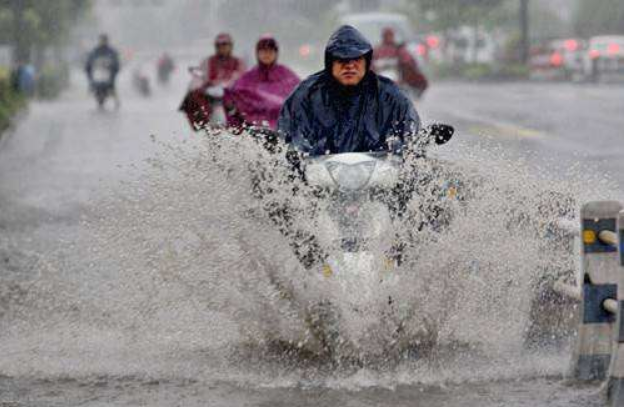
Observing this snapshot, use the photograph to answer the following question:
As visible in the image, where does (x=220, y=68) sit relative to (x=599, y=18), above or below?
above

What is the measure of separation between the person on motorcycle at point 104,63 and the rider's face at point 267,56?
2507 cm

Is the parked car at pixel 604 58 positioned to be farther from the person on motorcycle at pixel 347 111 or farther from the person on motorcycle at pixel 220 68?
the person on motorcycle at pixel 347 111

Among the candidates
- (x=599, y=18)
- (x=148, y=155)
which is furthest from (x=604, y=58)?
(x=148, y=155)

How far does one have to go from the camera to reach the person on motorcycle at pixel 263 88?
1275 cm

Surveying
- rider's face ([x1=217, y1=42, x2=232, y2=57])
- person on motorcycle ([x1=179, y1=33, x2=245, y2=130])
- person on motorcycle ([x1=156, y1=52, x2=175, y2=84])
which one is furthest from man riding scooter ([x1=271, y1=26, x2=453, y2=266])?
person on motorcycle ([x1=156, y1=52, x2=175, y2=84])

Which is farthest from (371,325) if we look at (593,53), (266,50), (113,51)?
(593,53)

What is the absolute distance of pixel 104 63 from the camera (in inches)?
1490

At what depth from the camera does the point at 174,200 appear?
7.72 meters

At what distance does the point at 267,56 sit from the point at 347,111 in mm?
5121

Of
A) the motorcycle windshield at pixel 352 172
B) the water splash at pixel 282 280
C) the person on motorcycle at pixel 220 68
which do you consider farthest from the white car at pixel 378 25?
the motorcycle windshield at pixel 352 172

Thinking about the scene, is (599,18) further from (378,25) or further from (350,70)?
(350,70)

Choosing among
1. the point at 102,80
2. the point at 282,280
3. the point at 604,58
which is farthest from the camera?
the point at 604,58

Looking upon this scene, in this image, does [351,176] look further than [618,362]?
Yes

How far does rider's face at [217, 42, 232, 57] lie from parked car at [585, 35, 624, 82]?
29242 mm
